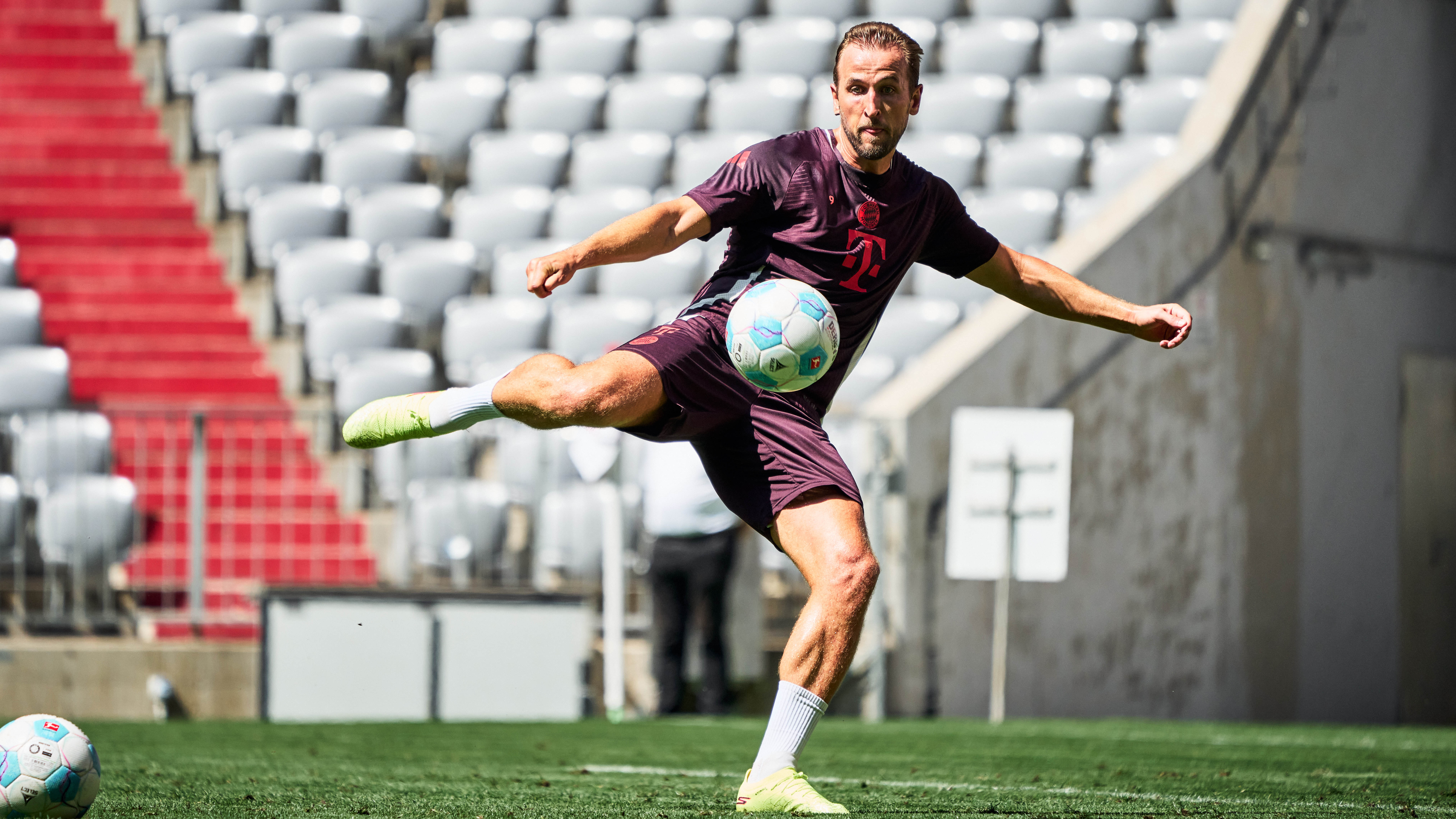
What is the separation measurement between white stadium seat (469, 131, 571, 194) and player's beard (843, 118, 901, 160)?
870 centimetres

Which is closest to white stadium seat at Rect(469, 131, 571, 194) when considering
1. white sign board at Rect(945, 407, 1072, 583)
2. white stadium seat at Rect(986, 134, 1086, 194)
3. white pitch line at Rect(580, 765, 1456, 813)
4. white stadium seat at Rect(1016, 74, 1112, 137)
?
white stadium seat at Rect(986, 134, 1086, 194)

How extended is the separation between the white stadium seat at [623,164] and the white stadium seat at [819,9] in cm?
200

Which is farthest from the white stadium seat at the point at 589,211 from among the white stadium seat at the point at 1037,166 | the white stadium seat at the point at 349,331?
the white stadium seat at the point at 1037,166

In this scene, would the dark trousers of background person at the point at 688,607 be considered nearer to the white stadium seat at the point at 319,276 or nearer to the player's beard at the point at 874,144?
the white stadium seat at the point at 319,276

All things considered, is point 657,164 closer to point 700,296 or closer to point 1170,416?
point 1170,416

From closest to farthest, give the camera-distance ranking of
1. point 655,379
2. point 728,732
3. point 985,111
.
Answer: point 655,379
point 728,732
point 985,111

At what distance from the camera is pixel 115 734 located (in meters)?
7.44

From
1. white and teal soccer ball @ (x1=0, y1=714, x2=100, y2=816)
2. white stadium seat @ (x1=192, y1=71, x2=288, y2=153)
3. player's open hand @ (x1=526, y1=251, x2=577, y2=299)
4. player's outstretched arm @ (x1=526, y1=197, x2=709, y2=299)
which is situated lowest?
white and teal soccer ball @ (x1=0, y1=714, x2=100, y2=816)

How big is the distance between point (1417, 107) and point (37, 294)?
9850 mm

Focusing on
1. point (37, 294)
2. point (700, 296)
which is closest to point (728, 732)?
point (700, 296)

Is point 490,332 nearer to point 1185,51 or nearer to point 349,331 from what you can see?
point 349,331

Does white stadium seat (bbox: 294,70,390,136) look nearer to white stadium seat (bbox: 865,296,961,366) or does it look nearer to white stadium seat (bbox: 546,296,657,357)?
white stadium seat (bbox: 546,296,657,357)

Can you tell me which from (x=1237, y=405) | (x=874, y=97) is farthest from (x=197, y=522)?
(x=1237, y=405)

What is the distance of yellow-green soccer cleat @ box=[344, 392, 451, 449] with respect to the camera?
4625 mm
